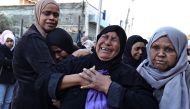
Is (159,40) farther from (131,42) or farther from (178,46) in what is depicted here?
(131,42)

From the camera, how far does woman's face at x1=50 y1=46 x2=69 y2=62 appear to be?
322cm

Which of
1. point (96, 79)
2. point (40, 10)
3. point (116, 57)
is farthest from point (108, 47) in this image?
point (40, 10)

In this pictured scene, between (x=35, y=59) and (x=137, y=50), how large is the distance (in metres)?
2.71

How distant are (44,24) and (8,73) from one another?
156 inches

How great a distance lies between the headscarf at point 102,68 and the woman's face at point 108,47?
0.08ft

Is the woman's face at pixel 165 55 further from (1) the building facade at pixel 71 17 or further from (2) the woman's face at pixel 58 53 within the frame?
(1) the building facade at pixel 71 17

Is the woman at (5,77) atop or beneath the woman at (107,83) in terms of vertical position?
beneath

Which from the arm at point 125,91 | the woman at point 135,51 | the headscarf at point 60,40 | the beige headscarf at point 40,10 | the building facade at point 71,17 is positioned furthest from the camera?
the building facade at point 71,17

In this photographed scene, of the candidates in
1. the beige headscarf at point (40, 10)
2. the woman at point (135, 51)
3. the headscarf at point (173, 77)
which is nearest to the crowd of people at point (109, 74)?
the headscarf at point (173, 77)

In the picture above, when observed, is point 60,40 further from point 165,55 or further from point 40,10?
point 165,55

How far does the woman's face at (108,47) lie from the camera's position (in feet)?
A: 8.46

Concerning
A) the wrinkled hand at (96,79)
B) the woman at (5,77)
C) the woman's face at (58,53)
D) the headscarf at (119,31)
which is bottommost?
the woman at (5,77)

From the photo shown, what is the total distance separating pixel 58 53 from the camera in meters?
3.25

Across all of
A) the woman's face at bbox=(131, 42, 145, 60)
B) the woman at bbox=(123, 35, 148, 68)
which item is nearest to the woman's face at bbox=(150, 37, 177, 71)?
the woman at bbox=(123, 35, 148, 68)
